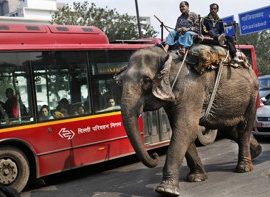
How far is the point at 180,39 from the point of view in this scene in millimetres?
7352

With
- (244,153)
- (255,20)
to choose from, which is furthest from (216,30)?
(255,20)

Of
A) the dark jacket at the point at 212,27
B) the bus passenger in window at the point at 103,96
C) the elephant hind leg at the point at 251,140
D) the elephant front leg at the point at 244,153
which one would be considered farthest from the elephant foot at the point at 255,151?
the bus passenger in window at the point at 103,96

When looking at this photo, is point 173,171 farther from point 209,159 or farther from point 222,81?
point 209,159

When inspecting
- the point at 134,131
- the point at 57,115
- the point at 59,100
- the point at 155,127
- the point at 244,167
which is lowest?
the point at 244,167

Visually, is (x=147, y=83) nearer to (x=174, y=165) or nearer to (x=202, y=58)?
(x=202, y=58)

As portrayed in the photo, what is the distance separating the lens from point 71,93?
8.80 metres

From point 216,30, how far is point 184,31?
0.76 meters

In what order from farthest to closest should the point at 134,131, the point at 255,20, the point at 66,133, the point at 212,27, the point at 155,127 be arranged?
the point at 255,20
the point at 155,127
the point at 66,133
the point at 212,27
the point at 134,131

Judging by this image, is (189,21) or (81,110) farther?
(81,110)

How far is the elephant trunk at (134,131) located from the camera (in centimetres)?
639

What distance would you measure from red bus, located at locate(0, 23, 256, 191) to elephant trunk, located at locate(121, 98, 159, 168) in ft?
7.21

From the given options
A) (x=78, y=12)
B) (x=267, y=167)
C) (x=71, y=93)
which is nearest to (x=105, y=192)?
(x=71, y=93)

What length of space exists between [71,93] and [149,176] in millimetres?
2057

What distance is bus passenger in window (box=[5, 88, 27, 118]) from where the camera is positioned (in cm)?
783
